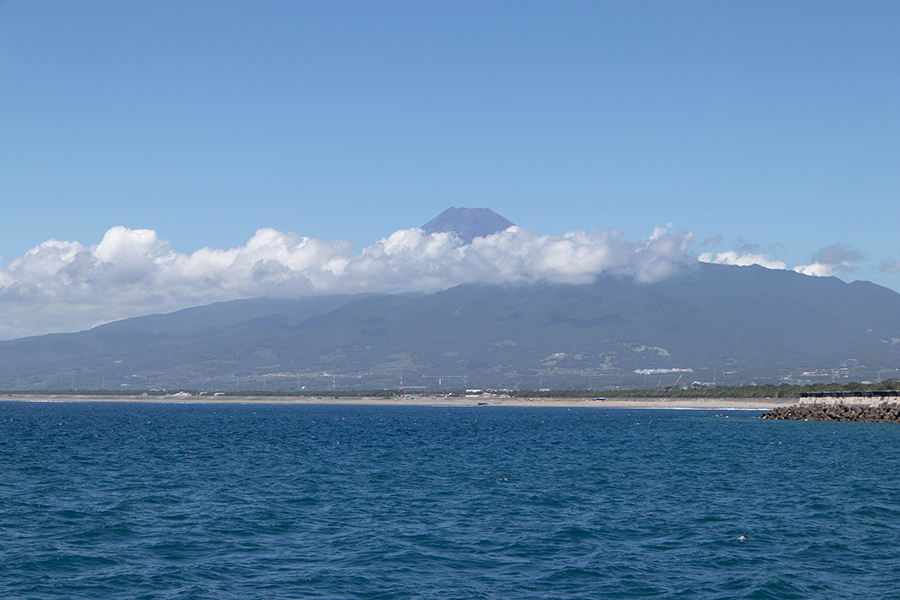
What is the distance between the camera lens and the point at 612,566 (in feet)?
95.2

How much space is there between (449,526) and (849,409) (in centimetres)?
11802

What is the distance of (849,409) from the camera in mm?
133625

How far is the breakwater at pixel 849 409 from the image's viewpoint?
127 metres

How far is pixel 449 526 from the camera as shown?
36.3m

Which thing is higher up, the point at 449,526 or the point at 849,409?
the point at 449,526

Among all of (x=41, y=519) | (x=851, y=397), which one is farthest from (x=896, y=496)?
(x=851, y=397)

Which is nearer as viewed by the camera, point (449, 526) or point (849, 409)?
point (449, 526)

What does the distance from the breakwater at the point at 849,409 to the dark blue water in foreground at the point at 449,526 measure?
2638 inches

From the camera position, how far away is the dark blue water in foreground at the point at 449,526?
2688 centimetres

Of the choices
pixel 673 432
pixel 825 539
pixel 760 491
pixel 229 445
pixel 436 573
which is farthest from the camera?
pixel 673 432

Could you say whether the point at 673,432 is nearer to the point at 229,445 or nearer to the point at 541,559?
the point at 229,445

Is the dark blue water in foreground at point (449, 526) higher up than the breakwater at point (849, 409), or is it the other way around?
the dark blue water in foreground at point (449, 526)

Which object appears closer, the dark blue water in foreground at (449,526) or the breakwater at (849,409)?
the dark blue water in foreground at (449,526)

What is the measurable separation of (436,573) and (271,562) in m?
6.25
